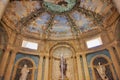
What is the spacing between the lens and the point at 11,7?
12.3m

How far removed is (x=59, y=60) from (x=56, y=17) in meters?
4.81

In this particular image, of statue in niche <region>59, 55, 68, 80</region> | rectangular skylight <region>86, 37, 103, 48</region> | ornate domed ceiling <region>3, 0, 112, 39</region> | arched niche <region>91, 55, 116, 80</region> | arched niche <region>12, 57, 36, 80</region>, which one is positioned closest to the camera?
arched niche <region>91, 55, 116, 80</region>

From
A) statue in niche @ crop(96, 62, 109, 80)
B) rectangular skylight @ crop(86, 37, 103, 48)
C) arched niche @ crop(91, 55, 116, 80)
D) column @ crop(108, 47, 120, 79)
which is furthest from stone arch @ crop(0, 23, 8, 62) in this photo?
column @ crop(108, 47, 120, 79)

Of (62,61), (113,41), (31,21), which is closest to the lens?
(113,41)

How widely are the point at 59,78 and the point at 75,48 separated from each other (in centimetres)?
360

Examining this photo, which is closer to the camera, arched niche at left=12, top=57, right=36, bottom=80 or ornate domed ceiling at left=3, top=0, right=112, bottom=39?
arched niche at left=12, top=57, right=36, bottom=80

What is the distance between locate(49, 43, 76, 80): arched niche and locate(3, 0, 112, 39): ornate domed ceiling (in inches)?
50.5

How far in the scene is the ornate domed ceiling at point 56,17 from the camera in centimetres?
1264

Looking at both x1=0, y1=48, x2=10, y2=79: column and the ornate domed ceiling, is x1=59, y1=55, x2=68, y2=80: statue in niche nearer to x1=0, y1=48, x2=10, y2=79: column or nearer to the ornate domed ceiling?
the ornate domed ceiling

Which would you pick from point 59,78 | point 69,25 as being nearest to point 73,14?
point 69,25

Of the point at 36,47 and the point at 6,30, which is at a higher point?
the point at 6,30

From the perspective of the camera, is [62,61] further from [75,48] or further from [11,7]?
[11,7]

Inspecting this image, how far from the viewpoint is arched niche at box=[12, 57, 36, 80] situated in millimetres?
11170

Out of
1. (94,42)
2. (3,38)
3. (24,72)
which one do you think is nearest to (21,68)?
(24,72)
